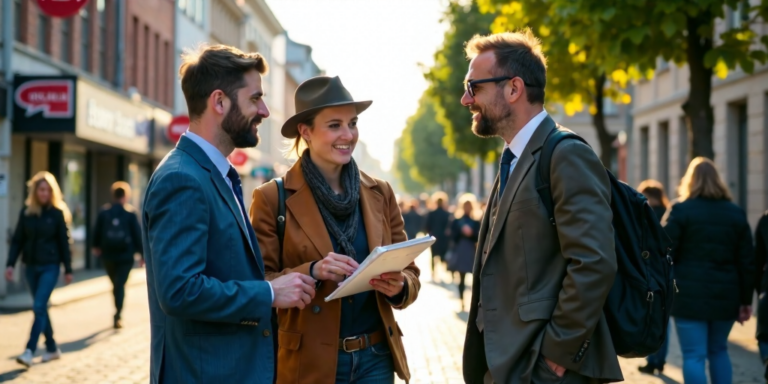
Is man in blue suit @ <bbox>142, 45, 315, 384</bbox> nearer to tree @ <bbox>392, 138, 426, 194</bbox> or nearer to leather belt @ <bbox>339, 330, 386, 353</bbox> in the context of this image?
leather belt @ <bbox>339, 330, 386, 353</bbox>

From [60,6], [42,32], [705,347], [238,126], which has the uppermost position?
[42,32]

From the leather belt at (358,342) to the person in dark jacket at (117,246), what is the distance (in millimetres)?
9927

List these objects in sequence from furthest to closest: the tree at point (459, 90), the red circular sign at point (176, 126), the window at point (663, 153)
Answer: the tree at point (459, 90)
the red circular sign at point (176, 126)
the window at point (663, 153)

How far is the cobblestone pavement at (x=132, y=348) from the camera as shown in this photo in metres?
9.52

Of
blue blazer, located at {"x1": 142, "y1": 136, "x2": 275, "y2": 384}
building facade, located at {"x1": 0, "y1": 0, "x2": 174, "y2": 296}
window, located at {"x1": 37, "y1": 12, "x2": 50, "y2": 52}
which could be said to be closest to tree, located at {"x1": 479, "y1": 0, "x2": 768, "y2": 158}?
blue blazer, located at {"x1": 142, "y1": 136, "x2": 275, "y2": 384}

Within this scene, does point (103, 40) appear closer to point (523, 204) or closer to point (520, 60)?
point (520, 60)

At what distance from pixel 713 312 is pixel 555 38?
28.4 feet

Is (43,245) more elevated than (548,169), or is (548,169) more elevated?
(548,169)

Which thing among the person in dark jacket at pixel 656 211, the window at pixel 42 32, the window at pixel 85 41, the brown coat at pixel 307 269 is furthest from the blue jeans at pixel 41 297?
the window at pixel 85 41

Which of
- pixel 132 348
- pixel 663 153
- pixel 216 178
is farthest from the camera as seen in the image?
pixel 663 153

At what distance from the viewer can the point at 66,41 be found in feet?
74.1

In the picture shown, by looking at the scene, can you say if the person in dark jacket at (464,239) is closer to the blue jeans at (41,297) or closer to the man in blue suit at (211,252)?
the blue jeans at (41,297)

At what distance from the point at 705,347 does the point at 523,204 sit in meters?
4.35

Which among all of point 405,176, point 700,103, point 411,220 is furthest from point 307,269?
point 405,176
